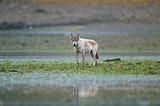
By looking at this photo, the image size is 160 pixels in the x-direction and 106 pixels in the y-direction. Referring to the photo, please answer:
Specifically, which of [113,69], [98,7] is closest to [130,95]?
[113,69]

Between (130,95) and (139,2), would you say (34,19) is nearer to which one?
(139,2)

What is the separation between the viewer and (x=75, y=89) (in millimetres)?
19312

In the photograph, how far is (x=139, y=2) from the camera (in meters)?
57.7

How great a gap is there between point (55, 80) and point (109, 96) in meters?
4.04

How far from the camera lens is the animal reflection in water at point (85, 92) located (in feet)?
59.2

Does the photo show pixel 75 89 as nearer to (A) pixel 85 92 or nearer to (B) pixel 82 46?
(A) pixel 85 92

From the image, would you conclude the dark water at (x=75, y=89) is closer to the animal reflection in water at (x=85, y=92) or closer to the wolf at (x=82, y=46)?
the animal reflection in water at (x=85, y=92)

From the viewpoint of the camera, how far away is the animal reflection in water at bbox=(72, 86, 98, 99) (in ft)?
59.2

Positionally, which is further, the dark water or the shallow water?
the shallow water

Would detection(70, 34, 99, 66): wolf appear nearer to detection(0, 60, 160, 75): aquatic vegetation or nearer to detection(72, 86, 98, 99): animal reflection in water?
detection(0, 60, 160, 75): aquatic vegetation

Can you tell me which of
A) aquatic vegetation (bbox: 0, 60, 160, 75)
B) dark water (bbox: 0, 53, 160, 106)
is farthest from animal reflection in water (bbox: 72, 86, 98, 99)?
aquatic vegetation (bbox: 0, 60, 160, 75)

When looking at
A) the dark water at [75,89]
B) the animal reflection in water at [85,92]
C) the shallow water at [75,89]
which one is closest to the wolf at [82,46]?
the dark water at [75,89]

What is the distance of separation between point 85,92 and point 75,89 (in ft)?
2.58

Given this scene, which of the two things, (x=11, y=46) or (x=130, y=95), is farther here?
(x=11, y=46)
